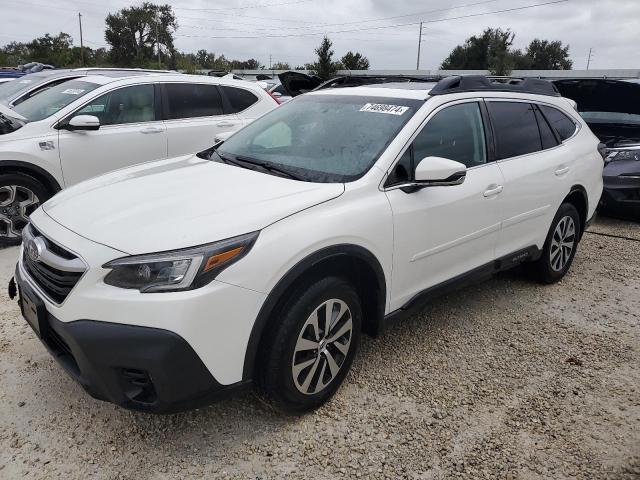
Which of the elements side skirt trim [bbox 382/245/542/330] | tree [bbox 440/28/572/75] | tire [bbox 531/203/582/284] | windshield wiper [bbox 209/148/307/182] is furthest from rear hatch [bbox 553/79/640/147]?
tree [bbox 440/28/572/75]

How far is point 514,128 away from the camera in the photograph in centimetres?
388

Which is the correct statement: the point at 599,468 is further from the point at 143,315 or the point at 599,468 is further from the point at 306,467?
the point at 143,315

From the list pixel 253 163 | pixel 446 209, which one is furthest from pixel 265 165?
pixel 446 209

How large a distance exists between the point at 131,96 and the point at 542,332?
4.67m

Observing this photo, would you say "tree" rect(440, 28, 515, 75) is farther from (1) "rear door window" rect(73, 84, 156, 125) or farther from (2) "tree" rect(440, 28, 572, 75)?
(1) "rear door window" rect(73, 84, 156, 125)

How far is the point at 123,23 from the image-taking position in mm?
71625

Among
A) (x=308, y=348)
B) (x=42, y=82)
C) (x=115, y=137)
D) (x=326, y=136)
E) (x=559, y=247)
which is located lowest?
(x=559, y=247)

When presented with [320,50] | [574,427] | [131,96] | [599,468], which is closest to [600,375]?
[574,427]

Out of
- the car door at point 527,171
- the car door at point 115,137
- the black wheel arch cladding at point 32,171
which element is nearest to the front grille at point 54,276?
the car door at point 527,171

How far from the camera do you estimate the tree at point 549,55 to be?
203 feet

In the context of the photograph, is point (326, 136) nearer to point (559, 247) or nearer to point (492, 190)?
point (492, 190)

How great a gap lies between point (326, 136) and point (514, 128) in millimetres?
1573

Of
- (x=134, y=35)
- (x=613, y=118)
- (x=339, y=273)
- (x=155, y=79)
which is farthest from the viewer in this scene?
(x=134, y=35)

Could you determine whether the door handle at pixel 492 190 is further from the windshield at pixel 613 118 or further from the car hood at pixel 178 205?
the windshield at pixel 613 118
